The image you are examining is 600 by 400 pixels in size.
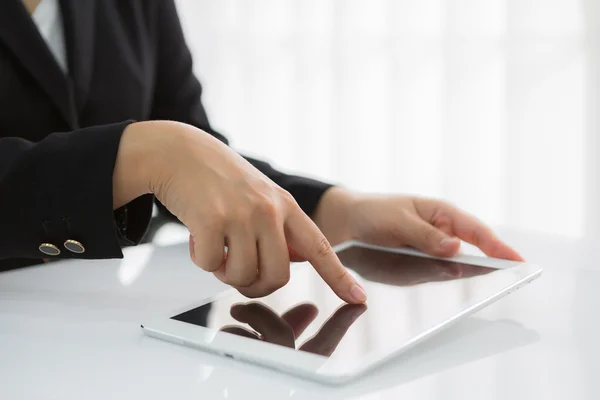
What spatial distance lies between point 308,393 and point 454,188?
2.15 metres

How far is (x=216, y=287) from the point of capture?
29.5 inches

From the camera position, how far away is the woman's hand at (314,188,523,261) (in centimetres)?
81

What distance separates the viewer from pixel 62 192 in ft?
2.13

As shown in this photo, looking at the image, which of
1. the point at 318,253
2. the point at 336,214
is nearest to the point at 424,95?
the point at 336,214

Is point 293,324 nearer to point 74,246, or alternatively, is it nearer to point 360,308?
point 360,308

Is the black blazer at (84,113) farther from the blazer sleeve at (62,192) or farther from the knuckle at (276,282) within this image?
the knuckle at (276,282)

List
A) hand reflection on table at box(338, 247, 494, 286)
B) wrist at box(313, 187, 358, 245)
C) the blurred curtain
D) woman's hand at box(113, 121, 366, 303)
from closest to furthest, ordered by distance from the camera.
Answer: woman's hand at box(113, 121, 366, 303)
hand reflection on table at box(338, 247, 494, 286)
wrist at box(313, 187, 358, 245)
the blurred curtain

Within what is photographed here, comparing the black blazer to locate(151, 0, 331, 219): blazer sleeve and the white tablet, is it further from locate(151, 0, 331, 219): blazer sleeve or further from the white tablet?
the white tablet

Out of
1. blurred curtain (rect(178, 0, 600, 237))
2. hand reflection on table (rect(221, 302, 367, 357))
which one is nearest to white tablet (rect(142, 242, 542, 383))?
hand reflection on table (rect(221, 302, 367, 357))

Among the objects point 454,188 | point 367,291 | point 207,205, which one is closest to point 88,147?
point 207,205

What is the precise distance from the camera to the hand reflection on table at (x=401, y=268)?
69cm

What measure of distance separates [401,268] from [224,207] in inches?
9.9

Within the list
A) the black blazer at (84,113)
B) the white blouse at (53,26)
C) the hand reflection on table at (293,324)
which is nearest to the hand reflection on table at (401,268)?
the hand reflection on table at (293,324)

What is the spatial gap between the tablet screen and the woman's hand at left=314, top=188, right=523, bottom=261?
0.07 metres
